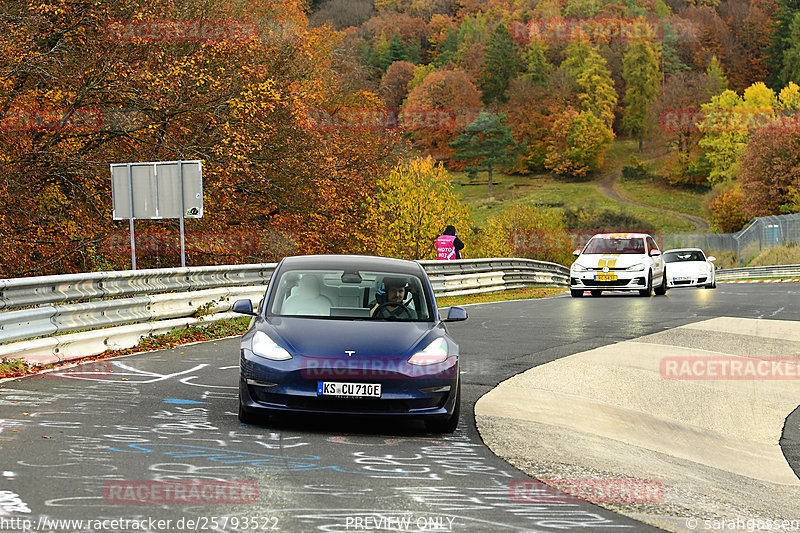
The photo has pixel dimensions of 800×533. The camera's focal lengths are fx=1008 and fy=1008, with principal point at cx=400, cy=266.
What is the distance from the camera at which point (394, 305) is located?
8.88 m

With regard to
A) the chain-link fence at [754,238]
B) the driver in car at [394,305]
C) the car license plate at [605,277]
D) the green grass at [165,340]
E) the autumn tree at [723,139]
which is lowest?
the chain-link fence at [754,238]

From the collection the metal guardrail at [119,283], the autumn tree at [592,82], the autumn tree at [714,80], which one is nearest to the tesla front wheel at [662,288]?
the metal guardrail at [119,283]

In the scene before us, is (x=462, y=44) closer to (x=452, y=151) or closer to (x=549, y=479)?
(x=452, y=151)

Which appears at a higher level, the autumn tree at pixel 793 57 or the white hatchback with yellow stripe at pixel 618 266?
the autumn tree at pixel 793 57

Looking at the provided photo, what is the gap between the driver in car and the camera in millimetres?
8758

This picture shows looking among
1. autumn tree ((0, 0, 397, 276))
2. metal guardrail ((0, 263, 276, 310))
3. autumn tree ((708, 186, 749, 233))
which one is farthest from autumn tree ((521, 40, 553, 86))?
metal guardrail ((0, 263, 276, 310))

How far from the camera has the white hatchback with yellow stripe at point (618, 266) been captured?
86.7ft

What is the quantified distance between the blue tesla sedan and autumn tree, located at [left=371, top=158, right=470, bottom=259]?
175 feet

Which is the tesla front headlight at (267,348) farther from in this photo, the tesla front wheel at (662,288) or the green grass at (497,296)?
the tesla front wheel at (662,288)

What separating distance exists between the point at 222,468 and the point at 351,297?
303 centimetres

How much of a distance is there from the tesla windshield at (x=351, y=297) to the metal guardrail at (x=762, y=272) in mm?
46782

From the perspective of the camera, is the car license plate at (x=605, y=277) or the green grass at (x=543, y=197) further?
the green grass at (x=543, y=197)

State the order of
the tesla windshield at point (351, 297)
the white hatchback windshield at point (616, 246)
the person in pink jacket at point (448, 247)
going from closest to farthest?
the tesla windshield at point (351, 297) < the white hatchback windshield at point (616, 246) < the person in pink jacket at point (448, 247)

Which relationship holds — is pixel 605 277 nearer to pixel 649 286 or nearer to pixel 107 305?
pixel 649 286
